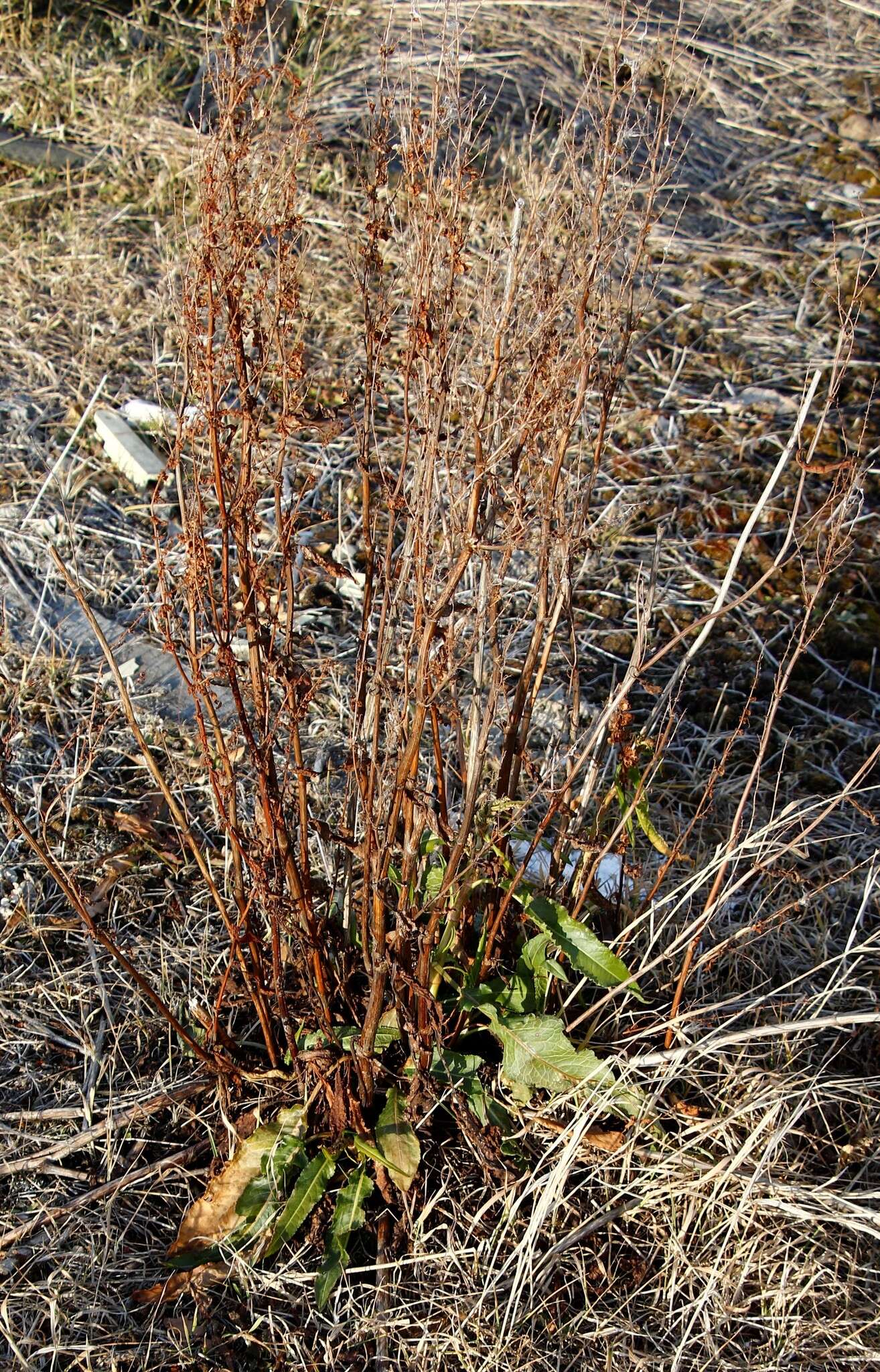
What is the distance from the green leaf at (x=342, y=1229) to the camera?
192cm

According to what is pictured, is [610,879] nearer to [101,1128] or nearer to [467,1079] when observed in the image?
[467,1079]

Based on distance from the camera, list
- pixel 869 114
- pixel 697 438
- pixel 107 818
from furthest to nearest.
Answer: pixel 869 114 < pixel 697 438 < pixel 107 818

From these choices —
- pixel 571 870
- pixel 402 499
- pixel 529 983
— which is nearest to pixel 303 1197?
pixel 529 983

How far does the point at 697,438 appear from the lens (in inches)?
155

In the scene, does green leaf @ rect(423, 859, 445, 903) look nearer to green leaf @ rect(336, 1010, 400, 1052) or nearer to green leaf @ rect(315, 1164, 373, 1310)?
A: green leaf @ rect(336, 1010, 400, 1052)

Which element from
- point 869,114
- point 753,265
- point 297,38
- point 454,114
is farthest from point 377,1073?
point 869,114

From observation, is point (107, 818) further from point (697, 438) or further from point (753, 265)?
point (753, 265)

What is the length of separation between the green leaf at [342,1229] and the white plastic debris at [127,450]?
7.43ft

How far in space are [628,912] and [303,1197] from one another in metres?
0.82

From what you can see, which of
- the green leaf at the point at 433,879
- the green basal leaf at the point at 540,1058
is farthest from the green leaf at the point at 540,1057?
the green leaf at the point at 433,879

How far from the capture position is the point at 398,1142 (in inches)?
77.8

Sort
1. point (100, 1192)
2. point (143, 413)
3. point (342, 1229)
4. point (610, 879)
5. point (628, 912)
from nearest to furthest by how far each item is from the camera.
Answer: point (342, 1229), point (100, 1192), point (628, 912), point (610, 879), point (143, 413)

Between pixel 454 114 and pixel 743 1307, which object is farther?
pixel 743 1307

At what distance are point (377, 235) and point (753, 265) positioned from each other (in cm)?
353
